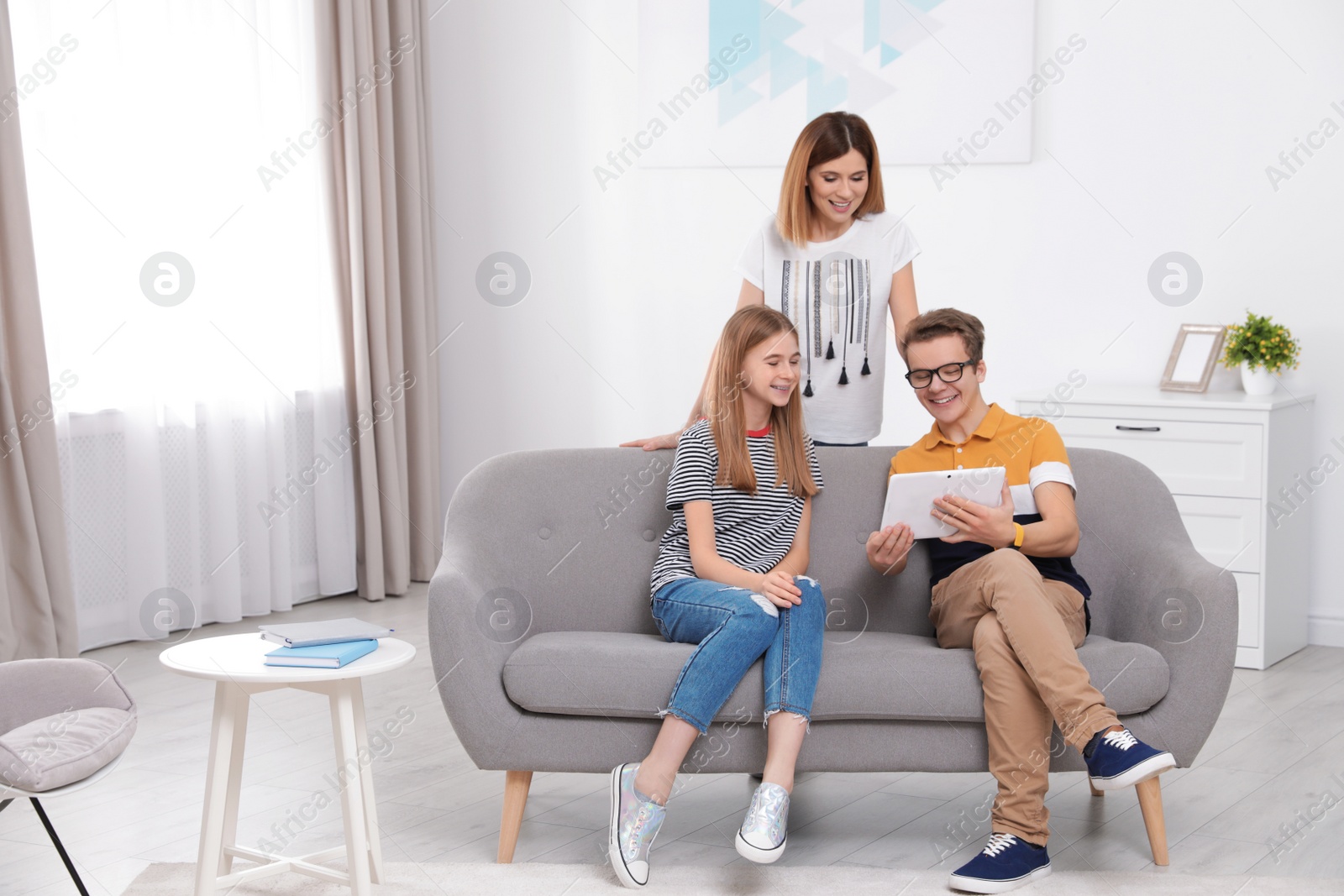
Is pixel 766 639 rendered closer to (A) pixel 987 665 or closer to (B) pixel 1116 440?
(A) pixel 987 665

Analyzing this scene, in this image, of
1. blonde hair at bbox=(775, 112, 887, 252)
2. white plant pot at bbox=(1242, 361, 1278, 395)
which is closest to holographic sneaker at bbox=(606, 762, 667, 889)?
blonde hair at bbox=(775, 112, 887, 252)

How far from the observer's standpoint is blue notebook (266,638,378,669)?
1.82 m

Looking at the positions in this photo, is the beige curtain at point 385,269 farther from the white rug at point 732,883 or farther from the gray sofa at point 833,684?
the white rug at point 732,883

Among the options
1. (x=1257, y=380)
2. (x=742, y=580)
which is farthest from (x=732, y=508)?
(x=1257, y=380)

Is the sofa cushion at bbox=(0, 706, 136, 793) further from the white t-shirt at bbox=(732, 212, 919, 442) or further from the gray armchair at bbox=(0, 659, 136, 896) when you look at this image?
the white t-shirt at bbox=(732, 212, 919, 442)

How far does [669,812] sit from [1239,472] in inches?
79.8

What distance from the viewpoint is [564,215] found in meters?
4.80

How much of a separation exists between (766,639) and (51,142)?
2.66 metres

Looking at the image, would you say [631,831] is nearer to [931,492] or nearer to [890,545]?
[890,545]

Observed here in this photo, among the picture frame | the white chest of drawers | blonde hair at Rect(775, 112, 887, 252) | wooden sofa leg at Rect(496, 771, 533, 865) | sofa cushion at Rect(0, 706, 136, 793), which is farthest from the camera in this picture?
the picture frame

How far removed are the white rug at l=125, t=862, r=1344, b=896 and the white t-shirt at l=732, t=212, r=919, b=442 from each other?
935mm

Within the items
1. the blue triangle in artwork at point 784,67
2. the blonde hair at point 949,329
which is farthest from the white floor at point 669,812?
the blue triangle in artwork at point 784,67

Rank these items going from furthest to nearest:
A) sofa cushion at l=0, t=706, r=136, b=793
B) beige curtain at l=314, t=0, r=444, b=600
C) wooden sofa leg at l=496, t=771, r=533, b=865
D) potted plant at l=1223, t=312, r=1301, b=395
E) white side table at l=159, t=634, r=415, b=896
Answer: beige curtain at l=314, t=0, r=444, b=600 < potted plant at l=1223, t=312, r=1301, b=395 < wooden sofa leg at l=496, t=771, r=533, b=865 < white side table at l=159, t=634, r=415, b=896 < sofa cushion at l=0, t=706, r=136, b=793

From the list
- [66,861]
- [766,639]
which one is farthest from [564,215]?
[66,861]
